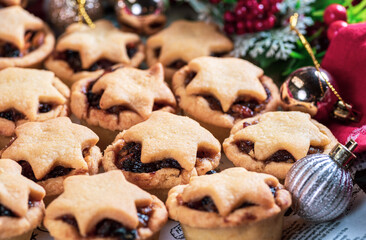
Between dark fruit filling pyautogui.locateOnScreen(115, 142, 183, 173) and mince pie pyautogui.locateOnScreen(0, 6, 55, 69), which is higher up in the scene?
mince pie pyautogui.locateOnScreen(0, 6, 55, 69)

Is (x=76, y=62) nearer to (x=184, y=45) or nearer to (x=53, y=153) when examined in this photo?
(x=184, y=45)

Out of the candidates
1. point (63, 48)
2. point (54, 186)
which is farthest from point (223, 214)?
point (63, 48)

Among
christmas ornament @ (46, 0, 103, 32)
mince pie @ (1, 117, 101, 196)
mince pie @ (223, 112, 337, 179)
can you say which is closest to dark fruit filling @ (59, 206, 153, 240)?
mince pie @ (1, 117, 101, 196)

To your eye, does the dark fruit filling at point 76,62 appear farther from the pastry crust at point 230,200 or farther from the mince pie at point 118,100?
the pastry crust at point 230,200

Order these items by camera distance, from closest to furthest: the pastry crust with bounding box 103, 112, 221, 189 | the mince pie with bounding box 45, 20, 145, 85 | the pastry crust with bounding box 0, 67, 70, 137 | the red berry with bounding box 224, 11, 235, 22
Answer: the pastry crust with bounding box 103, 112, 221, 189, the pastry crust with bounding box 0, 67, 70, 137, the mince pie with bounding box 45, 20, 145, 85, the red berry with bounding box 224, 11, 235, 22

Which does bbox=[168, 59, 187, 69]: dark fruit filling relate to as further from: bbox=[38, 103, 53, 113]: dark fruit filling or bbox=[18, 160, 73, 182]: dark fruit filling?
bbox=[18, 160, 73, 182]: dark fruit filling

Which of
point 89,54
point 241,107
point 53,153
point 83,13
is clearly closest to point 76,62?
point 89,54

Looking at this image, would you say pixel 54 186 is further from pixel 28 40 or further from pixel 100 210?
pixel 28 40

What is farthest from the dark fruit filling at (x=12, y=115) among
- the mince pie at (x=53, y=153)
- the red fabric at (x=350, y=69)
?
the red fabric at (x=350, y=69)
